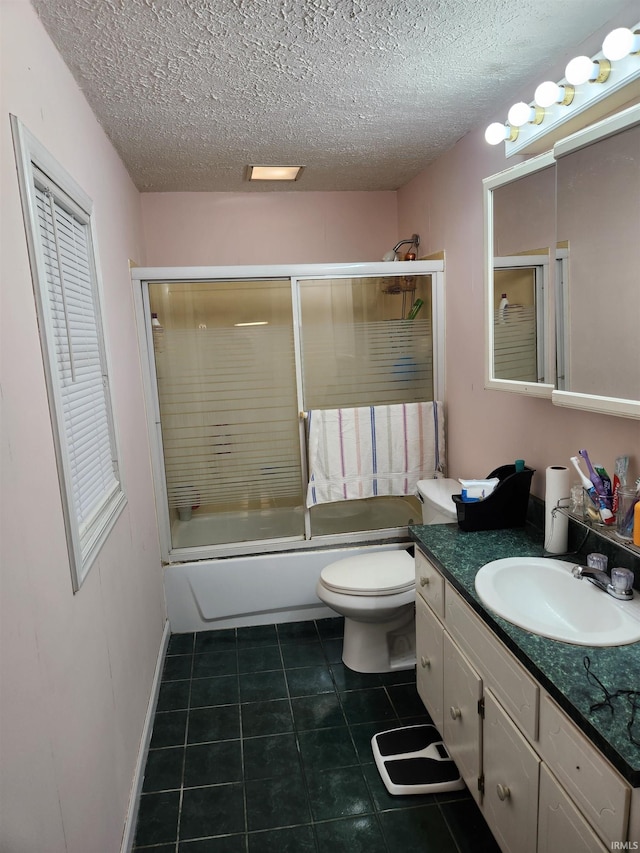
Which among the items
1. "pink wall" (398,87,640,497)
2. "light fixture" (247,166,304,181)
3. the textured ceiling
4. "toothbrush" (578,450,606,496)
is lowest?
"toothbrush" (578,450,606,496)

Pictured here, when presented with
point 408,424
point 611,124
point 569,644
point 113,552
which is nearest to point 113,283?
point 113,552

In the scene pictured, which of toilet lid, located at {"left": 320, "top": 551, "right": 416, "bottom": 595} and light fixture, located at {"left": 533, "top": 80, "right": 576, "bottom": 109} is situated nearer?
light fixture, located at {"left": 533, "top": 80, "right": 576, "bottom": 109}

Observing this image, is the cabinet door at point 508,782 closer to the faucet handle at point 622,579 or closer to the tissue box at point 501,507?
the faucet handle at point 622,579

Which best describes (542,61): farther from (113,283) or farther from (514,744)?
(514,744)

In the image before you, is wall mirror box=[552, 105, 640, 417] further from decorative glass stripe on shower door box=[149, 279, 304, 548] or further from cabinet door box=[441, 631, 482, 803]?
decorative glass stripe on shower door box=[149, 279, 304, 548]

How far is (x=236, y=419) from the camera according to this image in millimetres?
2898

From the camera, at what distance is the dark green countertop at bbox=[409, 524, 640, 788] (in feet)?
3.19

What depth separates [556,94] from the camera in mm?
1574

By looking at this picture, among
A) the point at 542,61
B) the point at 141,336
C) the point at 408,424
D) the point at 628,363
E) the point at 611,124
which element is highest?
the point at 542,61

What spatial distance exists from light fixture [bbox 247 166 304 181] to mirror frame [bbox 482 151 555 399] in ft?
3.81

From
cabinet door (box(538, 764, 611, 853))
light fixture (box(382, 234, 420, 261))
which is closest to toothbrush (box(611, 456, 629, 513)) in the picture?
cabinet door (box(538, 764, 611, 853))

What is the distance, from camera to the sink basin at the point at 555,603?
1.29m

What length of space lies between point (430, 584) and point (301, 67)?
173 cm

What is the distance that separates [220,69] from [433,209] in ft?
4.65
